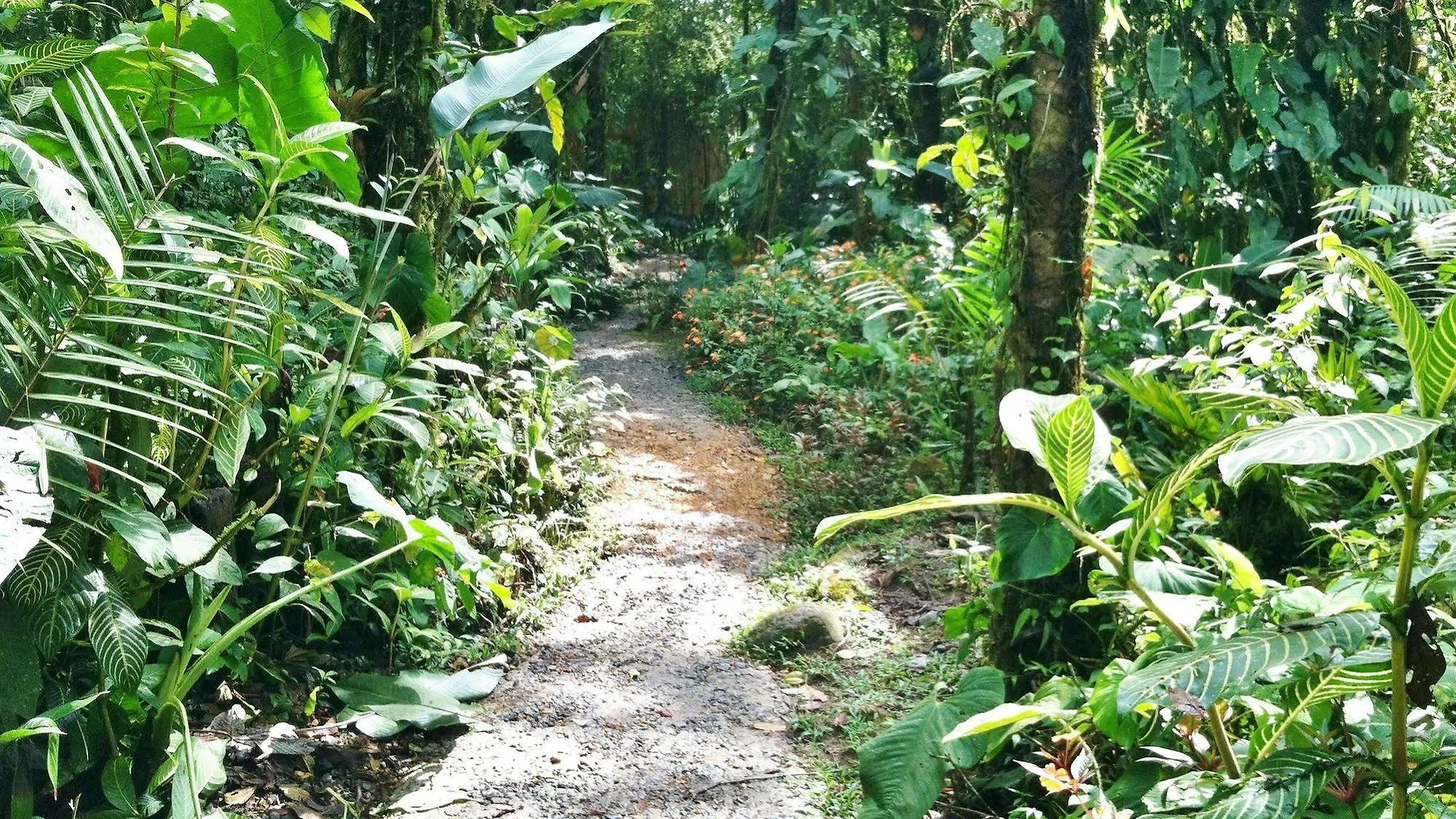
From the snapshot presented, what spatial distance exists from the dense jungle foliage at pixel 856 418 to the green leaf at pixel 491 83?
2cm

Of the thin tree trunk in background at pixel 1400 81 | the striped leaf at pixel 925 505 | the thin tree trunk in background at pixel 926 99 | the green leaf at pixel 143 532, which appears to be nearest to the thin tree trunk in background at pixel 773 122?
the thin tree trunk in background at pixel 926 99

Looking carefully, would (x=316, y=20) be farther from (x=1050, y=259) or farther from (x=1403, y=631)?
(x=1403, y=631)

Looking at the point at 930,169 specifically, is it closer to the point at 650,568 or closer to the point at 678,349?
the point at 678,349

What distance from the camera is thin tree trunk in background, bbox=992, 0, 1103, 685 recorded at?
301 cm

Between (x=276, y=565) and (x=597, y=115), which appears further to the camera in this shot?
(x=597, y=115)

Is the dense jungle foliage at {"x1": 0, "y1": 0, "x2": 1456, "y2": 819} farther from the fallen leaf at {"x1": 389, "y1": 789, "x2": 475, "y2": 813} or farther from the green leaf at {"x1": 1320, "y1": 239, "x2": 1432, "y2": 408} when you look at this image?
the fallen leaf at {"x1": 389, "y1": 789, "x2": 475, "y2": 813}

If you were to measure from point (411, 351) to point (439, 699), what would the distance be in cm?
108

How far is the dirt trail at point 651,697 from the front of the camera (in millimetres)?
2924

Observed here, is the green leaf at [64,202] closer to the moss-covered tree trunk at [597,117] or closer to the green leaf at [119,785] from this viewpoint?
the green leaf at [119,785]

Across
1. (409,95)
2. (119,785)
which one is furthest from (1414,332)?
(409,95)

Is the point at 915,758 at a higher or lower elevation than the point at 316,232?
lower

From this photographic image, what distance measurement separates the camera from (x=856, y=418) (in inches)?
251

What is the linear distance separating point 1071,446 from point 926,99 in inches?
351

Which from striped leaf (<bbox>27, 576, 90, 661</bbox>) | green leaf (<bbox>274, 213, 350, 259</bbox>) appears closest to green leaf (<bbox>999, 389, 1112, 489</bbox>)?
green leaf (<bbox>274, 213, 350, 259</bbox>)
